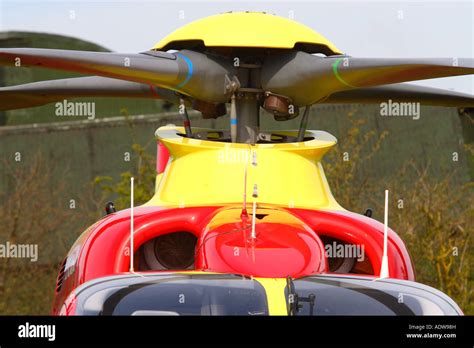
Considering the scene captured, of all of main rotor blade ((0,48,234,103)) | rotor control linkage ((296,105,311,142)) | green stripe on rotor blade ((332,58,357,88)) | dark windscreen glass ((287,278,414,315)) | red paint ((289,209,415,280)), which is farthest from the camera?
rotor control linkage ((296,105,311,142))

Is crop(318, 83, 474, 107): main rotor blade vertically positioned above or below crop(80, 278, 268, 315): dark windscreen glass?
above

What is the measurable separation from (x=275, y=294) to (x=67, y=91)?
4.62 metres

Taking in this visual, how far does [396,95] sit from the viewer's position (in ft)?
35.0

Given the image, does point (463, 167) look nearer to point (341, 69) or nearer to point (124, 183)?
point (124, 183)

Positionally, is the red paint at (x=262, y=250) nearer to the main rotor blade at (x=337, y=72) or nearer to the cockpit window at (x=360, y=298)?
the cockpit window at (x=360, y=298)

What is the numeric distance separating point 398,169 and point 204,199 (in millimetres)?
14473

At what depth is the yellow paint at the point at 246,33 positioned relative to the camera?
9086mm

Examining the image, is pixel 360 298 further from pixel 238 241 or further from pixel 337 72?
pixel 337 72

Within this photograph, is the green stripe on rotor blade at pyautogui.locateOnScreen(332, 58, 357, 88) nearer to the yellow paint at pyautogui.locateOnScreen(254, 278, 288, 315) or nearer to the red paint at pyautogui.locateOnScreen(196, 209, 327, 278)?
the red paint at pyautogui.locateOnScreen(196, 209, 327, 278)

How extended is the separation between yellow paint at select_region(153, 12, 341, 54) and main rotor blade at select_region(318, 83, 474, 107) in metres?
1.07

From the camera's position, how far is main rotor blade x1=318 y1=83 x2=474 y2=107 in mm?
10578

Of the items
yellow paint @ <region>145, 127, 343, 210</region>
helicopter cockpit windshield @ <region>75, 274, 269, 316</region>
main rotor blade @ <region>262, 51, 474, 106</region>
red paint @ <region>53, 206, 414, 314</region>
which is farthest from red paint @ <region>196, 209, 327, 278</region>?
main rotor blade @ <region>262, 51, 474, 106</region>
